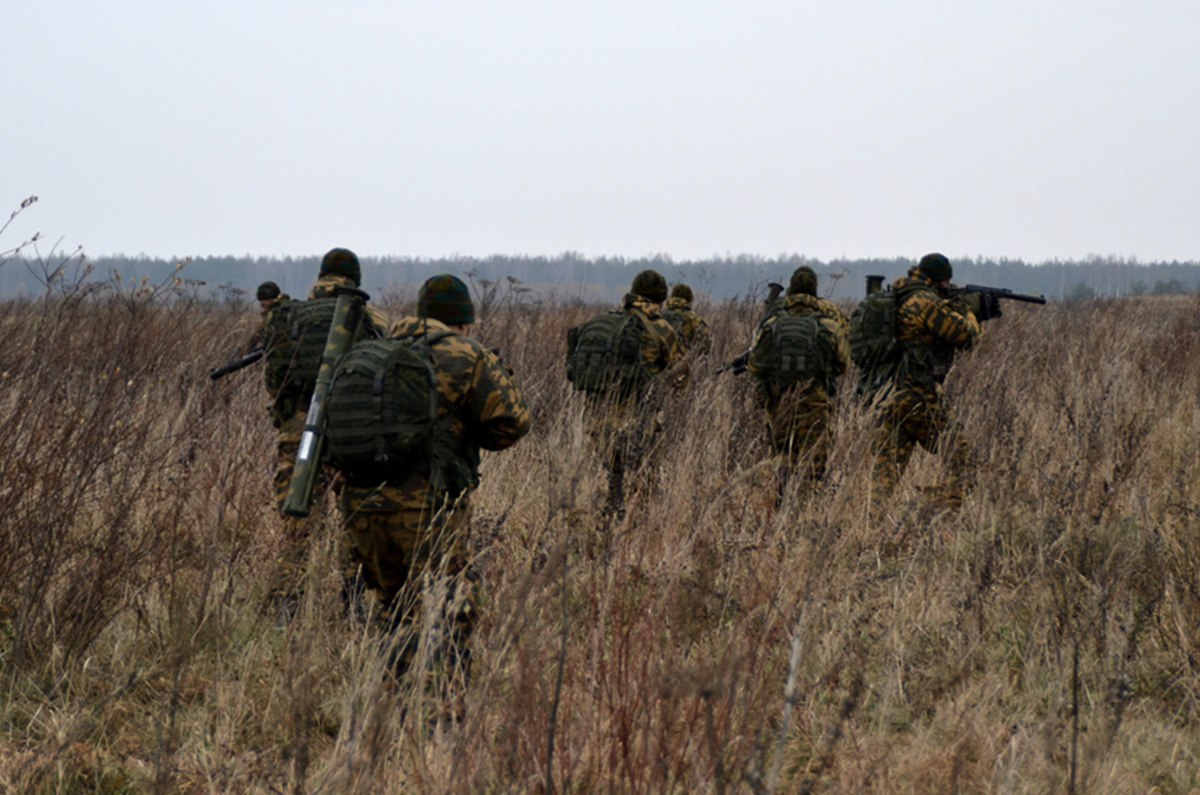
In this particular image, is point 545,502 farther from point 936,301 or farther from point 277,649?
point 936,301

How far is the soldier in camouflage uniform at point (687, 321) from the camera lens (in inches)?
306

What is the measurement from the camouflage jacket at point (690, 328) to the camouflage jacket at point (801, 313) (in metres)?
1.46

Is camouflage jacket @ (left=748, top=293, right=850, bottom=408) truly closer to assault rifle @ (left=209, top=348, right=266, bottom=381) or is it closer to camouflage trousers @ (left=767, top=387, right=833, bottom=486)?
camouflage trousers @ (left=767, top=387, right=833, bottom=486)

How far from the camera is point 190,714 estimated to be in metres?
2.89

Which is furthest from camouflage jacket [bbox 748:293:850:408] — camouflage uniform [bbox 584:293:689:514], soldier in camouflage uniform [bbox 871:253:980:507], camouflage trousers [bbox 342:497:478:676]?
camouflage trousers [bbox 342:497:478:676]

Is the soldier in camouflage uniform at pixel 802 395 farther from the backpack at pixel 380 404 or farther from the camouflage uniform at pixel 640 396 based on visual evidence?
the backpack at pixel 380 404

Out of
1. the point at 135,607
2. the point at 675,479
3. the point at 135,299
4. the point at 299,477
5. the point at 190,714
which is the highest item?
the point at 135,299

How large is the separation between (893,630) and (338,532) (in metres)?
2.45

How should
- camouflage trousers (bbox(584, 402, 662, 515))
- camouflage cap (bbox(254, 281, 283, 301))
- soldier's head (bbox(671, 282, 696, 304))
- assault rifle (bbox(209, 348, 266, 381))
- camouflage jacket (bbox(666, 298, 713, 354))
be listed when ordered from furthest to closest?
1. soldier's head (bbox(671, 282, 696, 304))
2. camouflage jacket (bbox(666, 298, 713, 354))
3. camouflage cap (bbox(254, 281, 283, 301))
4. camouflage trousers (bbox(584, 402, 662, 515))
5. assault rifle (bbox(209, 348, 266, 381))

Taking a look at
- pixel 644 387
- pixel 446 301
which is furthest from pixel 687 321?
pixel 446 301

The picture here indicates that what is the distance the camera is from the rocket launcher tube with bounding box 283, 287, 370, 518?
2678 millimetres

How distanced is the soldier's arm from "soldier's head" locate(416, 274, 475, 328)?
0.18 m

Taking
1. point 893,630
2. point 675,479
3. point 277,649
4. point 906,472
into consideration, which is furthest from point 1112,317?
point 277,649

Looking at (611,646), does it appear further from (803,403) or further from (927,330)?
(927,330)
